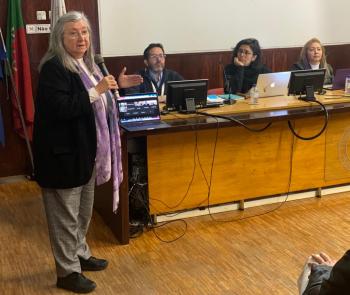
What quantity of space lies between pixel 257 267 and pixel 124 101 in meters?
1.30

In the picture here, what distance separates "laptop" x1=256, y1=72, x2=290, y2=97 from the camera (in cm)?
403

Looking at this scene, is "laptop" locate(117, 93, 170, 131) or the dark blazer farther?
"laptop" locate(117, 93, 170, 131)

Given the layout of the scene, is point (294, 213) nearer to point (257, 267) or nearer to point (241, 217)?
point (241, 217)

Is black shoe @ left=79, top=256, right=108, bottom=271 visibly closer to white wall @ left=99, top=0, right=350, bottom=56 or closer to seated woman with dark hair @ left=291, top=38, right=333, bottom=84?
white wall @ left=99, top=0, right=350, bottom=56

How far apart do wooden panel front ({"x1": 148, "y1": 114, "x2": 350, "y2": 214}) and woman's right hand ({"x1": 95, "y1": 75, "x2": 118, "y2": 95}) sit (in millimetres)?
933

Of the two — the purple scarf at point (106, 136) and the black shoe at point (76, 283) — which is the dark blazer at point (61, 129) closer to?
the purple scarf at point (106, 136)

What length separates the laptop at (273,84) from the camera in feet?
13.2

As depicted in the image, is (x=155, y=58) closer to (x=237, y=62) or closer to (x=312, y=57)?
(x=237, y=62)

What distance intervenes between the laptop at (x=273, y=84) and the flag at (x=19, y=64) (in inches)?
78.1

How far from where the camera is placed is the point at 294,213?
12.3 feet

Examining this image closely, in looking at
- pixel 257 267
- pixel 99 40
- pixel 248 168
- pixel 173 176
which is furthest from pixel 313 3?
pixel 257 267

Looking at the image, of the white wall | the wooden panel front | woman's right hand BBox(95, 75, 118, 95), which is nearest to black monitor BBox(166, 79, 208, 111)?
the wooden panel front

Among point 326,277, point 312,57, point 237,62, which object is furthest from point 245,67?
point 326,277

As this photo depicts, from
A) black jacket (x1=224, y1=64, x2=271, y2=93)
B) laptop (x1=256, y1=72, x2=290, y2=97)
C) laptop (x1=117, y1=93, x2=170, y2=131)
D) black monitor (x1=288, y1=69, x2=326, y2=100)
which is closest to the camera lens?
laptop (x1=117, y1=93, x2=170, y2=131)
